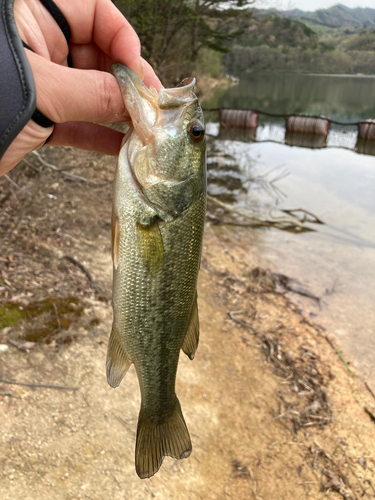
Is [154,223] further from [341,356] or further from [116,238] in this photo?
[341,356]

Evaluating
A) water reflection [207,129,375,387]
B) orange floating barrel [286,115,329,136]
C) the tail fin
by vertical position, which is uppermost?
the tail fin

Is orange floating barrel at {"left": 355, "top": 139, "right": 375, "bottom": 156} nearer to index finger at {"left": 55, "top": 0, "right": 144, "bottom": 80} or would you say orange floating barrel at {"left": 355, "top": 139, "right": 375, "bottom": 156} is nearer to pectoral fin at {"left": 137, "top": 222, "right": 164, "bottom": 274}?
index finger at {"left": 55, "top": 0, "right": 144, "bottom": 80}

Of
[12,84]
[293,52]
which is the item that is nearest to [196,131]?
[12,84]

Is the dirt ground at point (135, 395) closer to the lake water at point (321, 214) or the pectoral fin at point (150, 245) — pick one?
the lake water at point (321, 214)

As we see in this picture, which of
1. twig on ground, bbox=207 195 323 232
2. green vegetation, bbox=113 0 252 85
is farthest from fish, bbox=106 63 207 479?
green vegetation, bbox=113 0 252 85

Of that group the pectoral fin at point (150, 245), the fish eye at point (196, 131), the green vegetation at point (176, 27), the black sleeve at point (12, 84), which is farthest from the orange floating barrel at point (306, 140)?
the black sleeve at point (12, 84)

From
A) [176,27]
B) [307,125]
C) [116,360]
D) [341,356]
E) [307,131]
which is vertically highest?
[176,27]
